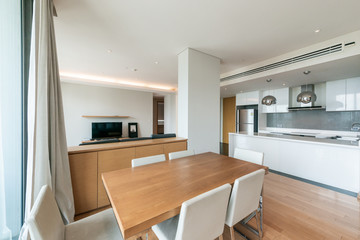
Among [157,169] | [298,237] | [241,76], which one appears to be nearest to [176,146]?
[157,169]

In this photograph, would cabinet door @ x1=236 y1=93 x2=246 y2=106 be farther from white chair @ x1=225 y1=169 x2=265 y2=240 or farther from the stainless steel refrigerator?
white chair @ x1=225 y1=169 x2=265 y2=240

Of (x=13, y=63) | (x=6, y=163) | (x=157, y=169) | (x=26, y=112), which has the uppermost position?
(x=13, y=63)

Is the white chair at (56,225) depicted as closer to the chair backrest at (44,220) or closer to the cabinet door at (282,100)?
the chair backrest at (44,220)

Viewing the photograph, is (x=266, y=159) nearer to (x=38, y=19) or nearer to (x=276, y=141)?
(x=276, y=141)

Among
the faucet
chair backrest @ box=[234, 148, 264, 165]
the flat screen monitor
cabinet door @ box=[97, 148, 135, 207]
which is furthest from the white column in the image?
the flat screen monitor

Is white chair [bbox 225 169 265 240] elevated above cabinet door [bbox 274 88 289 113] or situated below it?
below

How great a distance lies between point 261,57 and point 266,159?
2455mm

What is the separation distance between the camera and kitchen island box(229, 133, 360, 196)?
241cm

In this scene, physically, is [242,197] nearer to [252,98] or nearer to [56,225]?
[56,225]

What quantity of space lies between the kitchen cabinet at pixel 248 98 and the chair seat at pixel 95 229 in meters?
5.27

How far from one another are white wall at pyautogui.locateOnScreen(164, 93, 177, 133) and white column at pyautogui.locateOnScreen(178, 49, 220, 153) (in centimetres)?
397

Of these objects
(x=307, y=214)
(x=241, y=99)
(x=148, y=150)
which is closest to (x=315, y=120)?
(x=241, y=99)

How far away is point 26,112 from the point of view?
1279mm

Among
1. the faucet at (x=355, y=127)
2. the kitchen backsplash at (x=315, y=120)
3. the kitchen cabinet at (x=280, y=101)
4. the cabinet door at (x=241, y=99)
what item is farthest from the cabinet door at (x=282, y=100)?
the faucet at (x=355, y=127)
